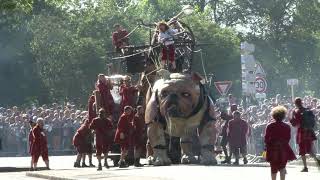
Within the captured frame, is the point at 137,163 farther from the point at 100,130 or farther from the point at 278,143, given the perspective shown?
the point at 278,143

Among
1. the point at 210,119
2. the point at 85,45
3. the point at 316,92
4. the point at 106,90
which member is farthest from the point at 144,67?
the point at 316,92

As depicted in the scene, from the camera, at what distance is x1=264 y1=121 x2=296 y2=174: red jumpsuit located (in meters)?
20.1

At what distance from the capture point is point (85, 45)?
2734 inches

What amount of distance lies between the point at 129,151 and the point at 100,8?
167 ft

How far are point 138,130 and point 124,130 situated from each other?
55 cm

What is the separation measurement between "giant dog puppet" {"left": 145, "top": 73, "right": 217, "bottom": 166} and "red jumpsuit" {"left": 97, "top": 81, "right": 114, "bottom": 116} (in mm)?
3037

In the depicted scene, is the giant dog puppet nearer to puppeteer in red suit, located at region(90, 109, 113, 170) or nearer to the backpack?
puppeteer in red suit, located at region(90, 109, 113, 170)

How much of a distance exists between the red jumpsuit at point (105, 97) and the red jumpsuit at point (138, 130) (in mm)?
2026

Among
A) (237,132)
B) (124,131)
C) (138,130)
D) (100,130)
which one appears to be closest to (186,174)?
(100,130)

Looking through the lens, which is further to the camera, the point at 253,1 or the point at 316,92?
the point at 253,1

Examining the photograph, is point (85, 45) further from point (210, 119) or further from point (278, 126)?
point (278, 126)

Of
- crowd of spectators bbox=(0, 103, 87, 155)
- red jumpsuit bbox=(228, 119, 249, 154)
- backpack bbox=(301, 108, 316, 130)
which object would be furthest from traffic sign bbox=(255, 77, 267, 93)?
backpack bbox=(301, 108, 316, 130)

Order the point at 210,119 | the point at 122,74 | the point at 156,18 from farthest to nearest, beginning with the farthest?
the point at 156,18 → the point at 122,74 → the point at 210,119

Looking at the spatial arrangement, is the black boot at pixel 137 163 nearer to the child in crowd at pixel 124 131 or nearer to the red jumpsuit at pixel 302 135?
the child in crowd at pixel 124 131
